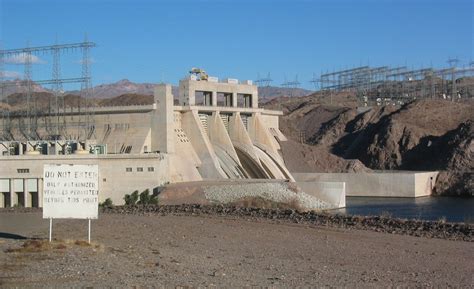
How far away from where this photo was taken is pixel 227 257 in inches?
739

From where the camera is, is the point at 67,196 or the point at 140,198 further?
the point at 140,198

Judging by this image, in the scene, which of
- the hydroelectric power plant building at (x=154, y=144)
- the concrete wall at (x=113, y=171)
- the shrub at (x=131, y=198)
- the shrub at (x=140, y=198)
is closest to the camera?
the shrub at (x=140, y=198)

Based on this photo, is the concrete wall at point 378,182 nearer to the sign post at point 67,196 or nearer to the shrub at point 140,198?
the shrub at point 140,198

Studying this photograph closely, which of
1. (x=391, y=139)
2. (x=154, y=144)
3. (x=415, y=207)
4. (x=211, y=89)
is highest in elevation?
(x=211, y=89)

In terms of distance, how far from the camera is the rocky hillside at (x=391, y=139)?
Answer: 8106 cm

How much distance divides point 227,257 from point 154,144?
139 ft

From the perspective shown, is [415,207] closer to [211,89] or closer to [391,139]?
[211,89]

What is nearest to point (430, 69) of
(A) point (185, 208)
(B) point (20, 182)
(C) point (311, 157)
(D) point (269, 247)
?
(C) point (311, 157)

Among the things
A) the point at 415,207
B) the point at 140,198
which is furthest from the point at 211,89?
the point at 415,207

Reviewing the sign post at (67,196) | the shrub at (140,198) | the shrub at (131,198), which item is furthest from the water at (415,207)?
the sign post at (67,196)

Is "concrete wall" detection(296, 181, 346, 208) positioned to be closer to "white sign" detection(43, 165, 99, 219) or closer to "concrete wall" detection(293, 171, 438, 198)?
"concrete wall" detection(293, 171, 438, 198)

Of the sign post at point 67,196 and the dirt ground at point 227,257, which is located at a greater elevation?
the sign post at point 67,196

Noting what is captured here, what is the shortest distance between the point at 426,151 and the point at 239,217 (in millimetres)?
70842

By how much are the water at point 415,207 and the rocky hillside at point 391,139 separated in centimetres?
813
